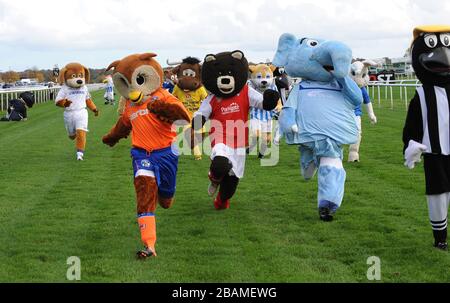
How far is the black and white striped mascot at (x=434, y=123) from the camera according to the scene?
681 centimetres

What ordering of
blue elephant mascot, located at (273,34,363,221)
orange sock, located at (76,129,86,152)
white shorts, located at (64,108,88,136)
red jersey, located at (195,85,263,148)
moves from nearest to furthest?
blue elephant mascot, located at (273,34,363,221), red jersey, located at (195,85,263,148), white shorts, located at (64,108,88,136), orange sock, located at (76,129,86,152)

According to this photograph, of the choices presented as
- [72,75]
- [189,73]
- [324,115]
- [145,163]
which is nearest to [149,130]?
[145,163]

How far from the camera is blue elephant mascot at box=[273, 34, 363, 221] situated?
8.33m

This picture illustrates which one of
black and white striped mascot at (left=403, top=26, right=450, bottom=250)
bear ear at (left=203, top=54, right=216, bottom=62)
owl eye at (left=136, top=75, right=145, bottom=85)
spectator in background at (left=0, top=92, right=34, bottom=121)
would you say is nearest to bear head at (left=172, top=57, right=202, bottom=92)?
bear ear at (left=203, top=54, right=216, bottom=62)

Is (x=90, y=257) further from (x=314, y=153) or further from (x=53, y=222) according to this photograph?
(x=314, y=153)

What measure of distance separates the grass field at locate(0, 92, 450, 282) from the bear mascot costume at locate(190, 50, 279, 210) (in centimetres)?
78

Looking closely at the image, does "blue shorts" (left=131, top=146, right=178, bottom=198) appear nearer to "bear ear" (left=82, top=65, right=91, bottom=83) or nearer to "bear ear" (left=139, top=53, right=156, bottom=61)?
"bear ear" (left=139, top=53, right=156, bottom=61)

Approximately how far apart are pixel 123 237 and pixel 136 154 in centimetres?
117

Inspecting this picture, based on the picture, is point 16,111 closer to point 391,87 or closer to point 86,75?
point 86,75

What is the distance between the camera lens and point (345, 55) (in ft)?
26.9

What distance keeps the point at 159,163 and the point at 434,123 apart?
2.55 meters

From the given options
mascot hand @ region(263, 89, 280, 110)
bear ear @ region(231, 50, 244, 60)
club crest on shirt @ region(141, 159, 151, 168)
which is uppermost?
bear ear @ region(231, 50, 244, 60)
